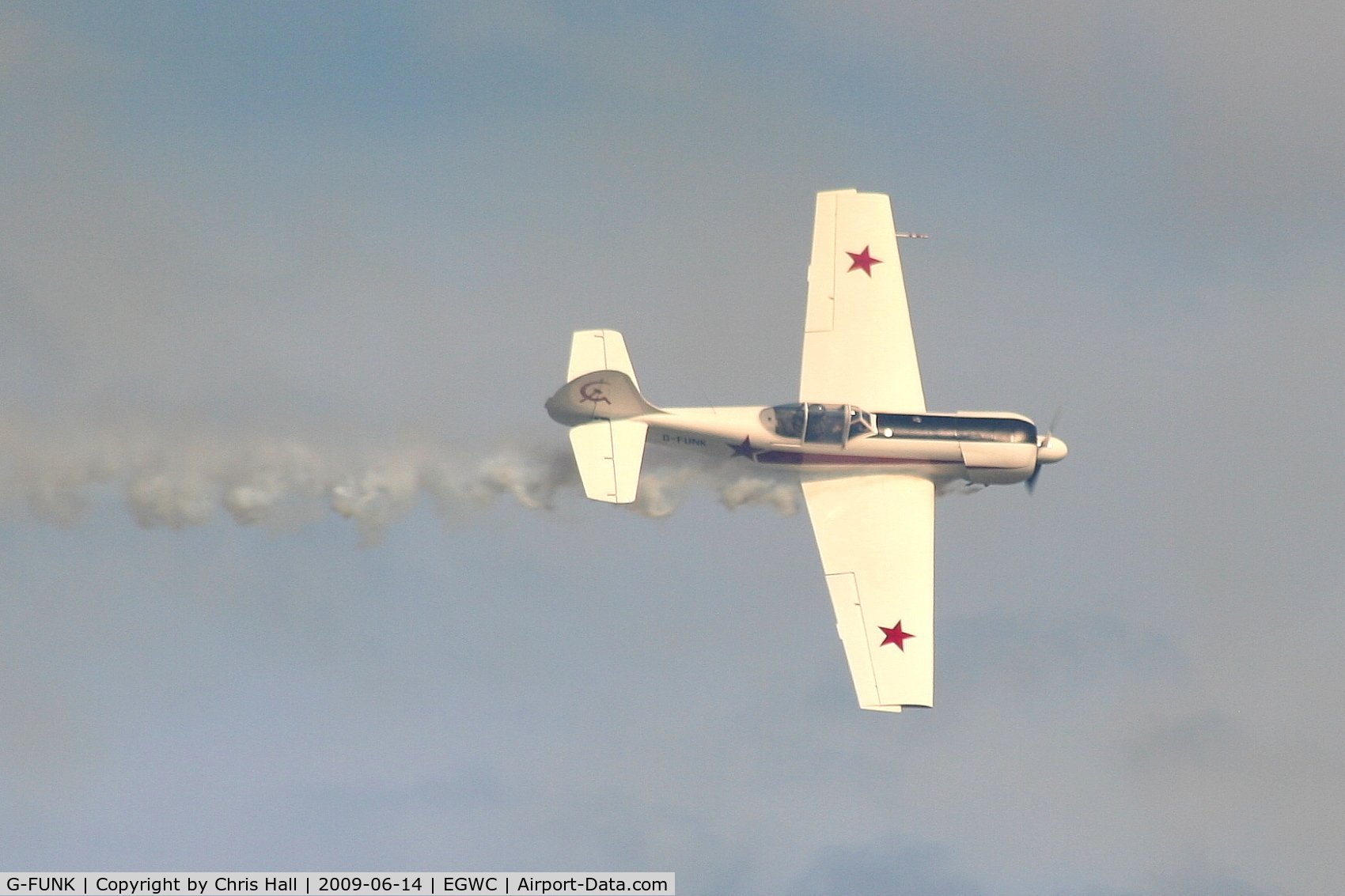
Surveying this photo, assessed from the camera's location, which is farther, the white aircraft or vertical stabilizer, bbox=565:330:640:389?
vertical stabilizer, bbox=565:330:640:389

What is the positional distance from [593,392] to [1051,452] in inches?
377

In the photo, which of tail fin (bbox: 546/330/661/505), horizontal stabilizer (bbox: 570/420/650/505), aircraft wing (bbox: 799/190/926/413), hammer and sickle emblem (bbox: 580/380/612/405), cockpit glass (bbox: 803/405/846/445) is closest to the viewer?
horizontal stabilizer (bbox: 570/420/650/505)

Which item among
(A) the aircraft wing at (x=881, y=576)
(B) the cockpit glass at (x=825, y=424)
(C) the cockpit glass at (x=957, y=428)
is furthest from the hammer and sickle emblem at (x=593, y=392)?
(C) the cockpit glass at (x=957, y=428)

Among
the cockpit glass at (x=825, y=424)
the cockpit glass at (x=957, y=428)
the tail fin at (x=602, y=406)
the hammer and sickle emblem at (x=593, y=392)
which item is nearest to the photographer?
the tail fin at (x=602, y=406)

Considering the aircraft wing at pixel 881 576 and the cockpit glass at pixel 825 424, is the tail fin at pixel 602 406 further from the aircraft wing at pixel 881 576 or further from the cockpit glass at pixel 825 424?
the aircraft wing at pixel 881 576

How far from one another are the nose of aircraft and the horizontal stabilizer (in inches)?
321

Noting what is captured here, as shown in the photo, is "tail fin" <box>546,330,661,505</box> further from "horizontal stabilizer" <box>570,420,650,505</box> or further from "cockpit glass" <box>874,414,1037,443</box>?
"cockpit glass" <box>874,414,1037,443</box>

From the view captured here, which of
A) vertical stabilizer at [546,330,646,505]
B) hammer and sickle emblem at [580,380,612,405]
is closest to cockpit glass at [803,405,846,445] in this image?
vertical stabilizer at [546,330,646,505]

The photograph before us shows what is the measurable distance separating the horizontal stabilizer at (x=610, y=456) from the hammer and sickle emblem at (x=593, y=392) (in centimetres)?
44

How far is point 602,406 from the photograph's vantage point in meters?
48.7

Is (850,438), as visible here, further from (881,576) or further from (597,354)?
(597,354)

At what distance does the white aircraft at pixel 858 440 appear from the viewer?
4741 cm

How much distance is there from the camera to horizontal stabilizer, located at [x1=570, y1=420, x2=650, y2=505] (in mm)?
47375

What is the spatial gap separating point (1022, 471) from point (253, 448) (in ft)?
51.3
